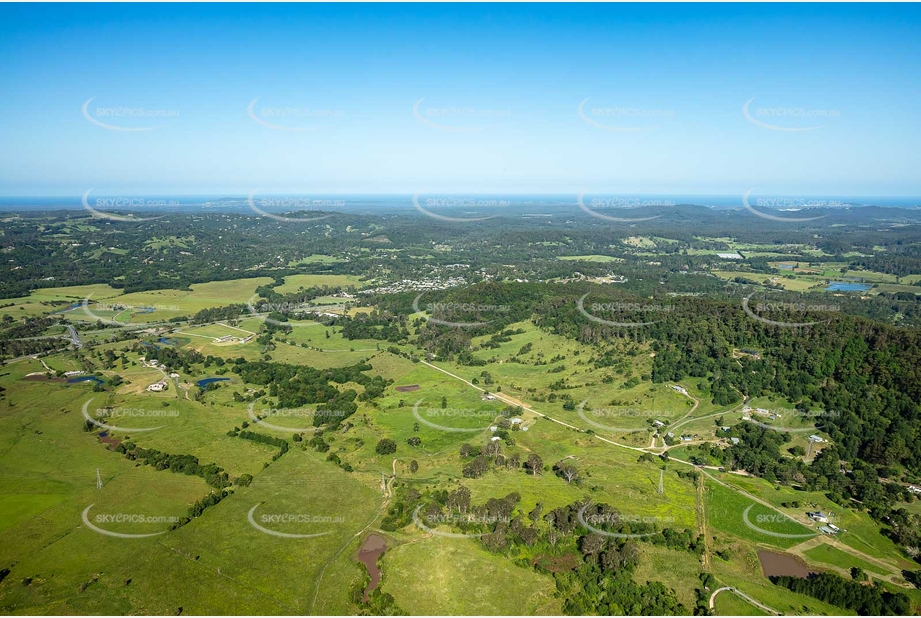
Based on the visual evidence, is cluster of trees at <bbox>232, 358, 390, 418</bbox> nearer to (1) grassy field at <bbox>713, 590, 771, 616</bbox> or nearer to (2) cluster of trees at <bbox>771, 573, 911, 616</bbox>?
(1) grassy field at <bbox>713, 590, 771, 616</bbox>

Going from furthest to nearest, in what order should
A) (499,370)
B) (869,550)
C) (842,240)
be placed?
1. (842,240)
2. (499,370)
3. (869,550)

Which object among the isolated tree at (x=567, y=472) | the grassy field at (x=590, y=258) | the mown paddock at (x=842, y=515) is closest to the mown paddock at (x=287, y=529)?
the isolated tree at (x=567, y=472)

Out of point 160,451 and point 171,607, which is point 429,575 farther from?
point 160,451

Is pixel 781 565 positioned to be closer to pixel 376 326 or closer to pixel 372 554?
pixel 372 554

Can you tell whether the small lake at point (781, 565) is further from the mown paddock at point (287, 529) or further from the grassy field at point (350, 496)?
the mown paddock at point (287, 529)

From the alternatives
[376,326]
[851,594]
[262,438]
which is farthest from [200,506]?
[376,326]

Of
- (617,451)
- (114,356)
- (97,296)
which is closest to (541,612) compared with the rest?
(617,451)
